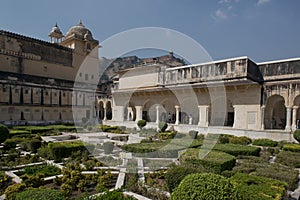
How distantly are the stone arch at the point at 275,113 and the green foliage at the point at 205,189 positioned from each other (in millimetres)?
18378

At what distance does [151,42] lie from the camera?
36.0 ft

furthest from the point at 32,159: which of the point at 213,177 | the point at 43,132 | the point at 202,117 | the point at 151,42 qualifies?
the point at 202,117

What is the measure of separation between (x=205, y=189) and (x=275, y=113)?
2328cm

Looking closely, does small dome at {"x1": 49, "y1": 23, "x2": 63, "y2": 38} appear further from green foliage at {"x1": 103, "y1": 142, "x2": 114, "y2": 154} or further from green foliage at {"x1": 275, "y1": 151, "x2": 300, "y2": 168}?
green foliage at {"x1": 275, "y1": 151, "x2": 300, "y2": 168}

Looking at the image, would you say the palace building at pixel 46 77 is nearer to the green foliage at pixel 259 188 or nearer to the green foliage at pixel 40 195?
the green foliage at pixel 40 195

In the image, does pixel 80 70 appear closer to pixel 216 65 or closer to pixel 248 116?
pixel 216 65

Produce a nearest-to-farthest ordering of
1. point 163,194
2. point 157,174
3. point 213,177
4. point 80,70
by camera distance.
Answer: point 213,177 → point 163,194 → point 157,174 → point 80,70

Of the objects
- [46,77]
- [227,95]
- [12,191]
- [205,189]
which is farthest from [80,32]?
[205,189]

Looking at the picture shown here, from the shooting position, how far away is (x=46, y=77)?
34688 millimetres

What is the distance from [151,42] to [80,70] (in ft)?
112

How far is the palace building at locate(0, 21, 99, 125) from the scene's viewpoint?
28625 mm

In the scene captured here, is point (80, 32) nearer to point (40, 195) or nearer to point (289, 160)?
point (289, 160)

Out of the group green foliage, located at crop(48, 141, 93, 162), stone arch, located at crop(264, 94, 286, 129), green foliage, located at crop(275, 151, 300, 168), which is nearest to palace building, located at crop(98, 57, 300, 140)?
stone arch, located at crop(264, 94, 286, 129)

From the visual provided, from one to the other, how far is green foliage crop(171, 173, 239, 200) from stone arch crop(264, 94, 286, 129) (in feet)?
60.3
